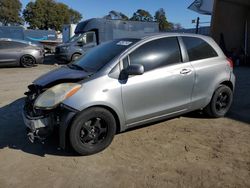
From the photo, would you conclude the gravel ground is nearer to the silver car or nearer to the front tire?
the front tire

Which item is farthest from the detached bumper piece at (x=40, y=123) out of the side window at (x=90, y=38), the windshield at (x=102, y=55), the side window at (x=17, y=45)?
the side window at (x=90, y=38)

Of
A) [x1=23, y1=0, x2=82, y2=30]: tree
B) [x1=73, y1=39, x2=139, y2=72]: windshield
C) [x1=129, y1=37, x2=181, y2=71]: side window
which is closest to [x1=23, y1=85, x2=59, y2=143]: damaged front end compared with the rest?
[x1=73, y1=39, x2=139, y2=72]: windshield

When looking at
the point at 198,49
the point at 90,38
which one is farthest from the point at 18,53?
the point at 198,49

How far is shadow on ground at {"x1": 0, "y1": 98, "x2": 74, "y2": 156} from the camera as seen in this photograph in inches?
182

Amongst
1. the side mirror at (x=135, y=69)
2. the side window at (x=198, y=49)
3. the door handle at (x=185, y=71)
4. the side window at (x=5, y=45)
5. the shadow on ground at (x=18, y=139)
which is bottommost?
the shadow on ground at (x=18, y=139)

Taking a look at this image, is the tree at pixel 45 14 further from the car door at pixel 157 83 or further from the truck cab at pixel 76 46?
the car door at pixel 157 83

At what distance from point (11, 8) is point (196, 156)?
7285 cm

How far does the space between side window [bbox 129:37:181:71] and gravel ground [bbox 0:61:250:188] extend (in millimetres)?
1213

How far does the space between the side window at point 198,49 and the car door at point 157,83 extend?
0.25 meters

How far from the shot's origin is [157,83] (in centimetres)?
482

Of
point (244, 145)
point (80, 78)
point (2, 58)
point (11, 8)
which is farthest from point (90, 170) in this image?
point (11, 8)

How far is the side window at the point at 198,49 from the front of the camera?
5.36 m

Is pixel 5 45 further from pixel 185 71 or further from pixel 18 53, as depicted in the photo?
pixel 185 71

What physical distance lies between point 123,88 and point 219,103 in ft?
7.81
